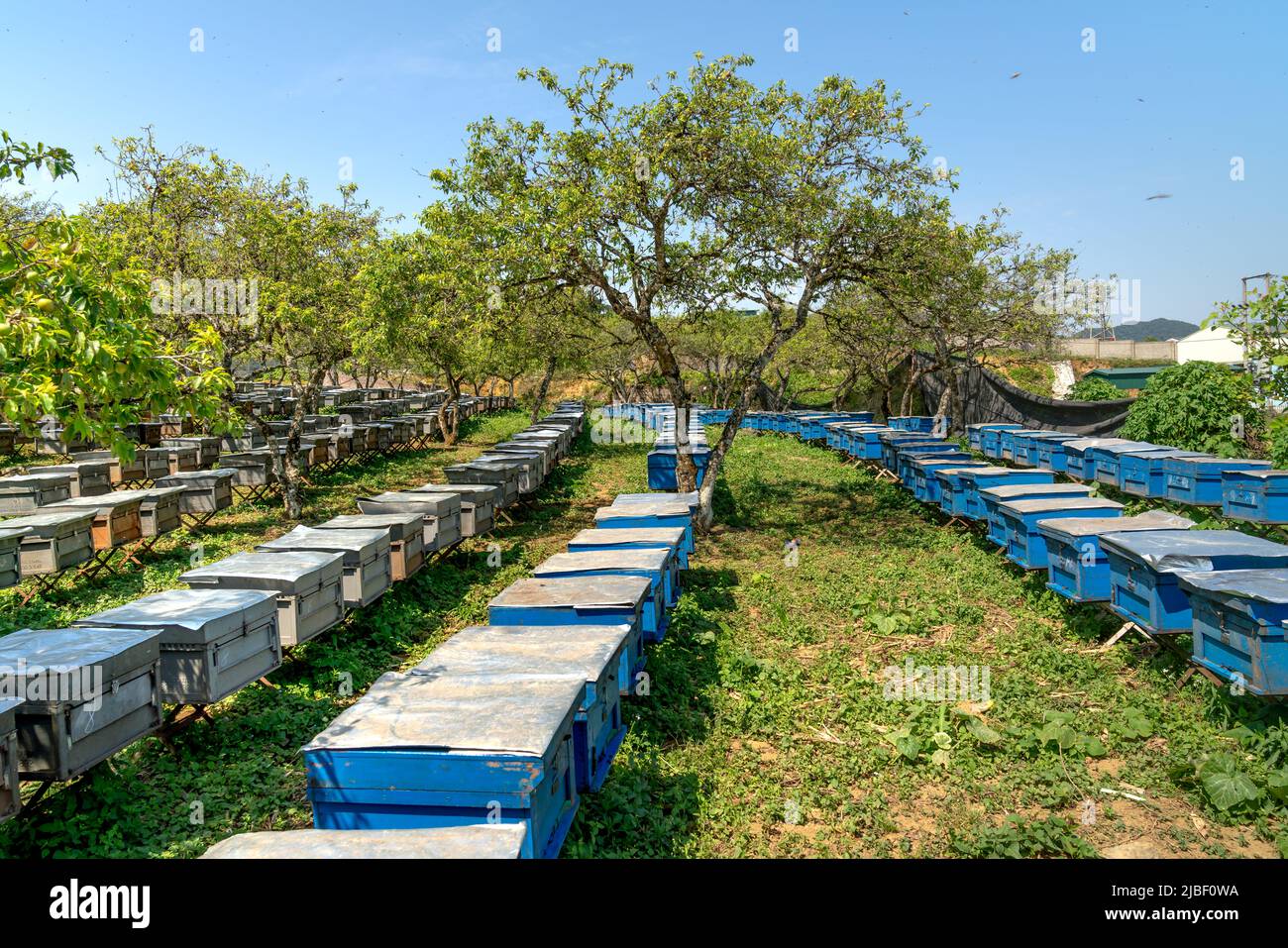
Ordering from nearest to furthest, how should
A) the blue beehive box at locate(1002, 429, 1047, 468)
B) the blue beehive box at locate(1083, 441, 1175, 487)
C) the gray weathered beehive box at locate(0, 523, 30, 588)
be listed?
the gray weathered beehive box at locate(0, 523, 30, 588)
the blue beehive box at locate(1083, 441, 1175, 487)
the blue beehive box at locate(1002, 429, 1047, 468)

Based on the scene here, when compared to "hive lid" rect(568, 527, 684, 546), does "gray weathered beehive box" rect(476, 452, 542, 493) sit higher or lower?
higher

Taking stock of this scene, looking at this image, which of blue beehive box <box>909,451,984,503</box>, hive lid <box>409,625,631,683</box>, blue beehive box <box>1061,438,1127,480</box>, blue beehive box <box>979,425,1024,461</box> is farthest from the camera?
blue beehive box <box>979,425,1024,461</box>

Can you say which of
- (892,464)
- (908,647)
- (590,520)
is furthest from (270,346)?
(892,464)

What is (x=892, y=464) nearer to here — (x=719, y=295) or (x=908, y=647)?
(x=719, y=295)

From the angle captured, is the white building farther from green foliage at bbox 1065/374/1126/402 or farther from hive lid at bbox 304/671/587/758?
hive lid at bbox 304/671/587/758

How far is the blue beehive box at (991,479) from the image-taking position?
1512cm

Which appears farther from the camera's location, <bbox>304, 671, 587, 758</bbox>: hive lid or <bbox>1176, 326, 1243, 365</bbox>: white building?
<bbox>1176, 326, 1243, 365</bbox>: white building

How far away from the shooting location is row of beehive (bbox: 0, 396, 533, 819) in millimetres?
5578

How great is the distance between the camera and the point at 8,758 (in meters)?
5.14

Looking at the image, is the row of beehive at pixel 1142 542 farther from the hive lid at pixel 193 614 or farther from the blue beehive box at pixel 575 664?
the hive lid at pixel 193 614

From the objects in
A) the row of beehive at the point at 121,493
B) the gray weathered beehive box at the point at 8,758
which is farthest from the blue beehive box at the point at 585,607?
the gray weathered beehive box at the point at 8,758

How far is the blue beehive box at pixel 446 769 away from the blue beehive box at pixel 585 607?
2135 mm

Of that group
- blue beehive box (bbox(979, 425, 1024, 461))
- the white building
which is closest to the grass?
blue beehive box (bbox(979, 425, 1024, 461))

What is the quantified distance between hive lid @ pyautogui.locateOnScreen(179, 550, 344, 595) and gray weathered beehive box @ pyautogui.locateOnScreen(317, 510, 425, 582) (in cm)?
149
